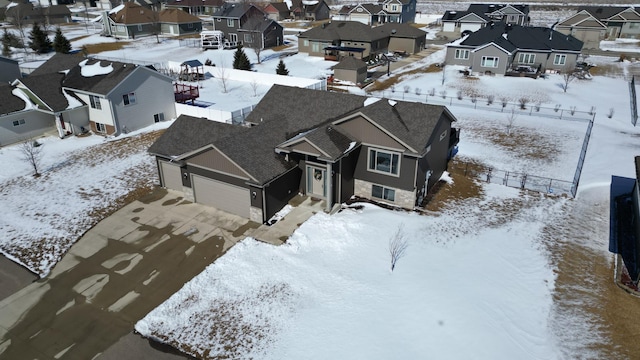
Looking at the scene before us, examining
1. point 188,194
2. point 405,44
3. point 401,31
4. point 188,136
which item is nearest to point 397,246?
point 188,194

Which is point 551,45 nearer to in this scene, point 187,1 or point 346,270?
point 346,270

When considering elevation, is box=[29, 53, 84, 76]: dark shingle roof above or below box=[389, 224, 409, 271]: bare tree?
above

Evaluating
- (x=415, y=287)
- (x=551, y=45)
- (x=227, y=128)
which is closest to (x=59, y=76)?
(x=227, y=128)

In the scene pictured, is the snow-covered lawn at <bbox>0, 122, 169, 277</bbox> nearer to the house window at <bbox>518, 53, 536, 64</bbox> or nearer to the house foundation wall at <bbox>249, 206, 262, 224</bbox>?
the house foundation wall at <bbox>249, 206, 262, 224</bbox>

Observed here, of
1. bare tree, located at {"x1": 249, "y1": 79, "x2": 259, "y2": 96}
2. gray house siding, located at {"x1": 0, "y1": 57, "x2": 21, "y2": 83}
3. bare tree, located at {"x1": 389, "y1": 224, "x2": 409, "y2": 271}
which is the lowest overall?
bare tree, located at {"x1": 389, "y1": 224, "x2": 409, "y2": 271}

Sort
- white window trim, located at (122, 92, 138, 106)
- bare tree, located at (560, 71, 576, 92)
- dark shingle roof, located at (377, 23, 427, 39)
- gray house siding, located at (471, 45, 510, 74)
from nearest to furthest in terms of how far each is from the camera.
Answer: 1. white window trim, located at (122, 92, 138, 106)
2. bare tree, located at (560, 71, 576, 92)
3. gray house siding, located at (471, 45, 510, 74)
4. dark shingle roof, located at (377, 23, 427, 39)

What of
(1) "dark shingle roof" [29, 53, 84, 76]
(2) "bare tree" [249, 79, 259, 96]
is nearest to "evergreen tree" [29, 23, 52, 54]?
(1) "dark shingle roof" [29, 53, 84, 76]

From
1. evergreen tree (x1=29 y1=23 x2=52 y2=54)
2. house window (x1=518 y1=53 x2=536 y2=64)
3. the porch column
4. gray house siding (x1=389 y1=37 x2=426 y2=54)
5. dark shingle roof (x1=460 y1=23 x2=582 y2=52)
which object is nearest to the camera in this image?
the porch column
